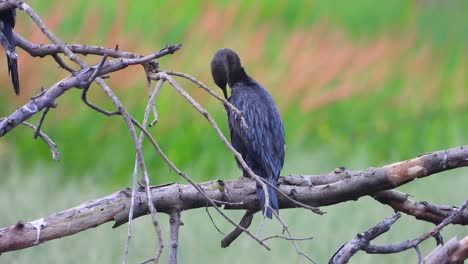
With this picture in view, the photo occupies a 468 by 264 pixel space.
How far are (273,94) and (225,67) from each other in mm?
1425

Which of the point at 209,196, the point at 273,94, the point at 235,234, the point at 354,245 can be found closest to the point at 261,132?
the point at 235,234

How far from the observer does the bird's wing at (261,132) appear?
3168 millimetres

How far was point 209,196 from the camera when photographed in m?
2.66

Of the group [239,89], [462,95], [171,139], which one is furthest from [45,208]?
[462,95]

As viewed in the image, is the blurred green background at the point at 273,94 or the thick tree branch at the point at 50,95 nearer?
the thick tree branch at the point at 50,95

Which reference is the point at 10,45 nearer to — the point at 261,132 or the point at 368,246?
the point at 261,132

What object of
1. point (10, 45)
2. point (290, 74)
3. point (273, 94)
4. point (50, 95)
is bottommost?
point (50, 95)

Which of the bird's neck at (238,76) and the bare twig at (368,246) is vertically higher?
the bird's neck at (238,76)

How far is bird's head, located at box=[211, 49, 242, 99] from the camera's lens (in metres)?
3.53

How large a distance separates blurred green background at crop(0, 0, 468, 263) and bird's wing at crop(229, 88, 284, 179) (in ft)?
4.50

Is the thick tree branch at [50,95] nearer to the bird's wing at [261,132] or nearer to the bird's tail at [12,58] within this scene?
the bird's tail at [12,58]

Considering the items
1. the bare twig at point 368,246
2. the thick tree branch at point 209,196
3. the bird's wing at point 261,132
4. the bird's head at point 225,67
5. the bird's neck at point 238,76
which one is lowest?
the bare twig at point 368,246

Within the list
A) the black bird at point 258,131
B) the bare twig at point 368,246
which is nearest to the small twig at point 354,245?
the bare twig at point 368,246

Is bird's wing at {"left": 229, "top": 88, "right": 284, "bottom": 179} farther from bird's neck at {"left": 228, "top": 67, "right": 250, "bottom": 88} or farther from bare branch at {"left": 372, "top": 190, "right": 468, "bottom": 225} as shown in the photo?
bare branch at {"left": 372, "top": 190, "right": 468, "bottom": 225}
